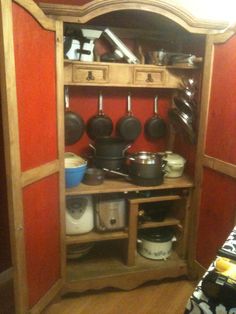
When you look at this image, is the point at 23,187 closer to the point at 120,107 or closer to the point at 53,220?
the point at 53,220

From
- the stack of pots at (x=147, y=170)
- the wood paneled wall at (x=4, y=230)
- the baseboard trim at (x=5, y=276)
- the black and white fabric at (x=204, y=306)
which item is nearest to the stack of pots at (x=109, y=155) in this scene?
the stack of pots at (x=147, y=170)

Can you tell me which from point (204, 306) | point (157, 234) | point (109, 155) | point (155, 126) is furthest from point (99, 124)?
point (204, 306)

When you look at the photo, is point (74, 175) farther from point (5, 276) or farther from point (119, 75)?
point (5, 276)

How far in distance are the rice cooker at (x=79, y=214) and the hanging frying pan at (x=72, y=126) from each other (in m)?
0.42

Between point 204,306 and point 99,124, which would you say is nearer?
point 204,306

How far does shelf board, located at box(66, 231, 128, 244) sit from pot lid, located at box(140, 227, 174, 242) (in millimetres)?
196

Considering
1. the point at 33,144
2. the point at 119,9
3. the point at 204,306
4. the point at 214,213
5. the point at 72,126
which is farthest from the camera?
the point at 72,126

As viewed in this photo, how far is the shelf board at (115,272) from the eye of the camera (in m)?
1.92

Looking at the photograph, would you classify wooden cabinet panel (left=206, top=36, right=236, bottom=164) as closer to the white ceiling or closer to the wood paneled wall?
the white ceiling

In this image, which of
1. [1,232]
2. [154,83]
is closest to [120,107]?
[154,83]

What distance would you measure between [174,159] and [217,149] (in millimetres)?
341

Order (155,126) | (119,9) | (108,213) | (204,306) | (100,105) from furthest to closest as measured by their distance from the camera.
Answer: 1. (155,126)
2. (100,105)
3. (108,213)
4. (119,9)
5. (204,306)

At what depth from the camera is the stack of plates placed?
2.08 meters

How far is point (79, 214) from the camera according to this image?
195cm
